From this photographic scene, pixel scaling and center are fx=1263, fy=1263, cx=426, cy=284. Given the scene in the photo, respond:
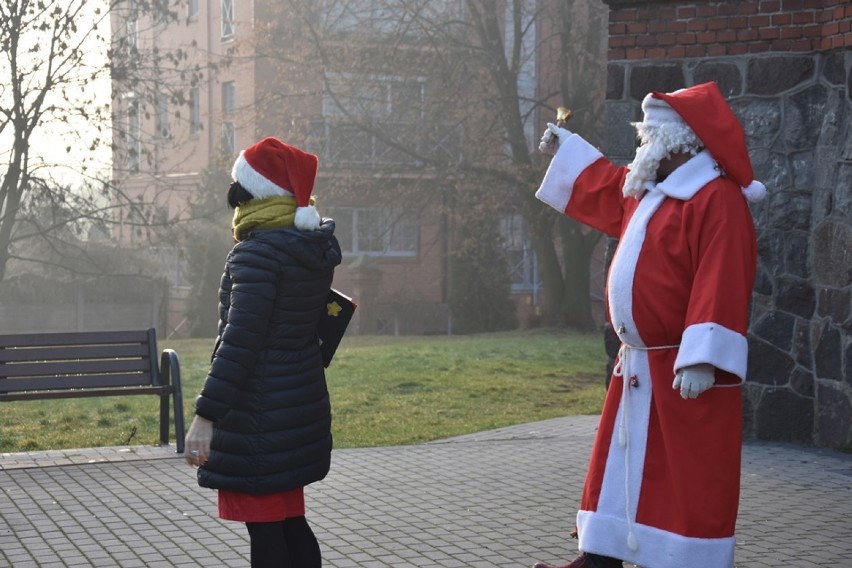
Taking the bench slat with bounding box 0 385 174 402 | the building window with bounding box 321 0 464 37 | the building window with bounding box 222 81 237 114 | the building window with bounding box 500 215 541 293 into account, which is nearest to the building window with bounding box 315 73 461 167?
the building window with bounding box 321 0 464 37

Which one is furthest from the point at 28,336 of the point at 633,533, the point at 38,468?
the point at 633,533

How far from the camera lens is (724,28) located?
8789 millimetres

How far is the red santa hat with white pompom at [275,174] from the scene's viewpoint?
4.44m

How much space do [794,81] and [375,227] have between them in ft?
85.9

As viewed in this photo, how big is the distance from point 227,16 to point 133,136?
57.6 feet

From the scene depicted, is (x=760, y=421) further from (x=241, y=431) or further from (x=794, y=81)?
(x=241, y=431)

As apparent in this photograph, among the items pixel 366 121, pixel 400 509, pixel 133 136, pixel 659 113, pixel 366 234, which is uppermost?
pixel 366 121

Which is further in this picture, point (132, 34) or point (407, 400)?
point (132, 34)

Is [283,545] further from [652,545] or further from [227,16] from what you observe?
[227,16]

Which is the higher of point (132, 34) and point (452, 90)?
point (132, 34)

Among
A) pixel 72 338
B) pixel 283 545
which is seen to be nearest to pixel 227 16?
pixel 72 338

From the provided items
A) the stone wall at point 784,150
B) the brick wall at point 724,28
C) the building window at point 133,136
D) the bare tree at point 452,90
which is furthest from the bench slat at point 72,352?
the bare tree at point 452,90

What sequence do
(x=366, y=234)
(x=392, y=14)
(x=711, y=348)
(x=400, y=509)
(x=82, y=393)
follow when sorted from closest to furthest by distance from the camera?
(x=711, y=348), (x=400, y=509), (x=82, y=393), (x=392, y=14), (x=366, y=234)

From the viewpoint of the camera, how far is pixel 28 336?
28.6ft
